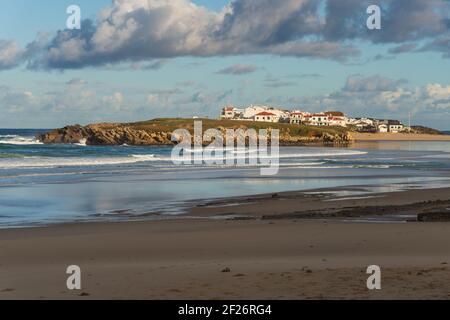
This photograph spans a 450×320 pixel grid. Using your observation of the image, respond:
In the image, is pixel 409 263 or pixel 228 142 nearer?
pixel 409 263

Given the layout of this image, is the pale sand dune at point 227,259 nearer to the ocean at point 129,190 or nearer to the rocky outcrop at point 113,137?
the ocean at point 129,190

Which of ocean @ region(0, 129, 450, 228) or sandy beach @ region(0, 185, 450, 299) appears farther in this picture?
ocean @ region(0, 129, 450, 228)

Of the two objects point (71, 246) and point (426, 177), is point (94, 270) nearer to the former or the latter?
point (71, 246)

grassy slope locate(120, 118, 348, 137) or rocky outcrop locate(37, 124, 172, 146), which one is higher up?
grassy slope locate(120, 118, 348, 137)

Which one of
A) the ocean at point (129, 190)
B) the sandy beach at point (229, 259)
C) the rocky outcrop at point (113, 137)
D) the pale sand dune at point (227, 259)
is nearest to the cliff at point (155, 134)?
the rocky outcrop at point (113, 137)

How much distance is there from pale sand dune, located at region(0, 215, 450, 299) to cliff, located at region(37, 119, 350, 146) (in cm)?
11231

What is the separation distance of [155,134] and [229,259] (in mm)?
125774

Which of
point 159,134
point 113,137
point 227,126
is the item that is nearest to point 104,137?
point 113,137

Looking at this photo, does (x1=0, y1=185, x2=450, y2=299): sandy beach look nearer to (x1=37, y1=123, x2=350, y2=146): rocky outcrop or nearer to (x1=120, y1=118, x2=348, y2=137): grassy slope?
(x1=37, y1=123, x2=350, y2=146): rocky outcrop

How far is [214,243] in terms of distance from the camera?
13.2 meters

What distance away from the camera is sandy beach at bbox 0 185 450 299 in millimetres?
8570

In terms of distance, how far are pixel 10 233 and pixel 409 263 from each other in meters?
9.26

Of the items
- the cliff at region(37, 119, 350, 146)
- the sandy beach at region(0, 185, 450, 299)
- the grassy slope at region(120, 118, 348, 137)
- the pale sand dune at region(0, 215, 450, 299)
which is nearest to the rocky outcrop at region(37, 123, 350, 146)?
the cliff at region(37, 119, 350, 146)
